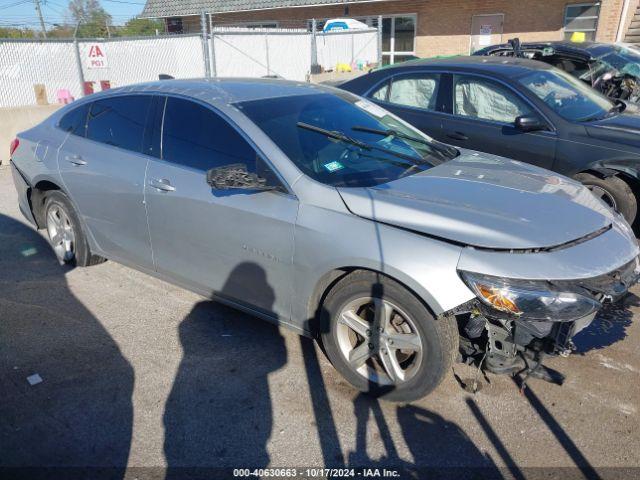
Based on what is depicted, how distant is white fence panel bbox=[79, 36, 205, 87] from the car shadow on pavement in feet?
40.8

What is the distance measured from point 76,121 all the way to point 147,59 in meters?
10.5

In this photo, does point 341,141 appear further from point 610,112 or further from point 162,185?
point 610,112

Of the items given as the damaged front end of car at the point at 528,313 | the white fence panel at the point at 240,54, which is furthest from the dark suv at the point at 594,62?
the white fence panel at the point at 240,54

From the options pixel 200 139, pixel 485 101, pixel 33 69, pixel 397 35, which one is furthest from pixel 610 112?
pixel 397 35

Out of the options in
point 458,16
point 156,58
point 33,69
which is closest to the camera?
point 33,69

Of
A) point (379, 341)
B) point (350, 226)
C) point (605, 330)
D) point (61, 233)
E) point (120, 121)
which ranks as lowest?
point (605, 330)

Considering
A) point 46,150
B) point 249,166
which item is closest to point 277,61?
point 46,150

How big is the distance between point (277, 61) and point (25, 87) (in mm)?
7256

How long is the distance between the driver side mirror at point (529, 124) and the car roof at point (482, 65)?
620 millimetres

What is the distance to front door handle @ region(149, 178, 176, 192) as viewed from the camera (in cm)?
365

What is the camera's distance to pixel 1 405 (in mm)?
3057

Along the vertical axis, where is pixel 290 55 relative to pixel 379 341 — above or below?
above

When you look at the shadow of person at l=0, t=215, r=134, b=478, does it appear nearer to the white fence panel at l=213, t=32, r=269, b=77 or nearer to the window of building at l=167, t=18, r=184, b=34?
the white fence panel at l=213, t=32, r=269, b=77

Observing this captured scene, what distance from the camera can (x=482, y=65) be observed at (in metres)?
5.87
